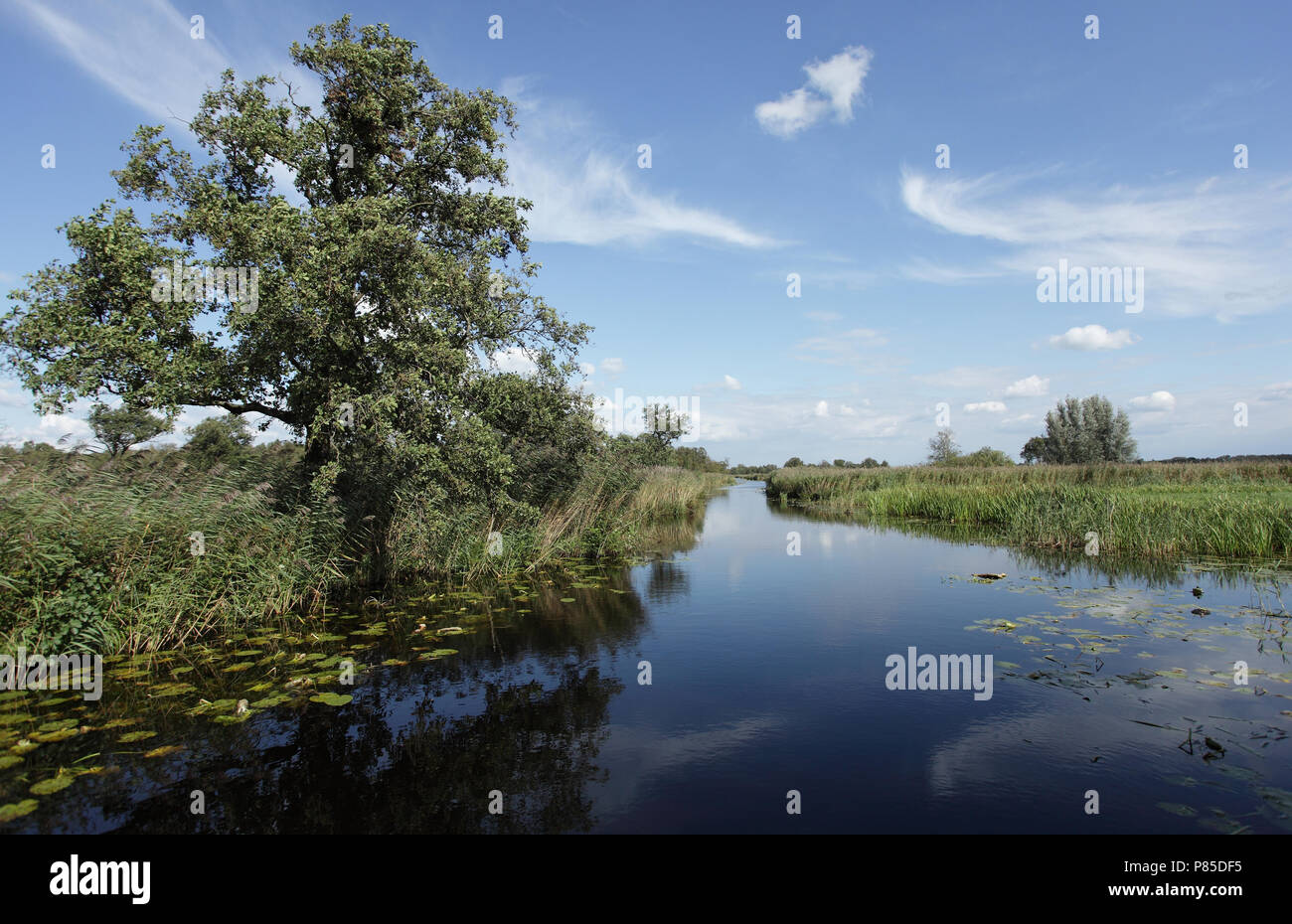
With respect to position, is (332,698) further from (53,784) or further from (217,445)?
(217,445)

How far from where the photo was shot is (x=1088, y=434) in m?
58.0

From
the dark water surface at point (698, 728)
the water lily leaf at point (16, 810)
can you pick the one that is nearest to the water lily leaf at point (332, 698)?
the dark water surface at point (698, 728)

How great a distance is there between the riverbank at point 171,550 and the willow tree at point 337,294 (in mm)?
1242

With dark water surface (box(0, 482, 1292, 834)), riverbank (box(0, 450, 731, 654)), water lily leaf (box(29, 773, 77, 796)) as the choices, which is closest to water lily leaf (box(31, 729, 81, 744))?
dark water surface (box(0, 482, 1292, 834))

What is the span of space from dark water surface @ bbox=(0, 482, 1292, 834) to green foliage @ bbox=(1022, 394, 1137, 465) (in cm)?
5531

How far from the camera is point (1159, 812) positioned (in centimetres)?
464

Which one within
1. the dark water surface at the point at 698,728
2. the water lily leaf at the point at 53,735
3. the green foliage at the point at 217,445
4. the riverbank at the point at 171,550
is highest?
the green foliage at the point at 217,445

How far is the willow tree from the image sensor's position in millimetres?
11664

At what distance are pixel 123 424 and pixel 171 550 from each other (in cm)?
601

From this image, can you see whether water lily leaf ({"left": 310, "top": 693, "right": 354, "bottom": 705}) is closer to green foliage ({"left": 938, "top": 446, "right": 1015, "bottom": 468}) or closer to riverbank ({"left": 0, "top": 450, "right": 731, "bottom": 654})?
riverbank ({"left": 0, "top": 450, "right": 731, "bottom": 654})

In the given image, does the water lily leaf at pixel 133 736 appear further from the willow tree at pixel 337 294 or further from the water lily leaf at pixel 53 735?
the willow tree at pixel 337 294

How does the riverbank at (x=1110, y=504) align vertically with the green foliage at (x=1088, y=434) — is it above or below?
below

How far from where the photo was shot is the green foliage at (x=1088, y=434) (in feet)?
187
